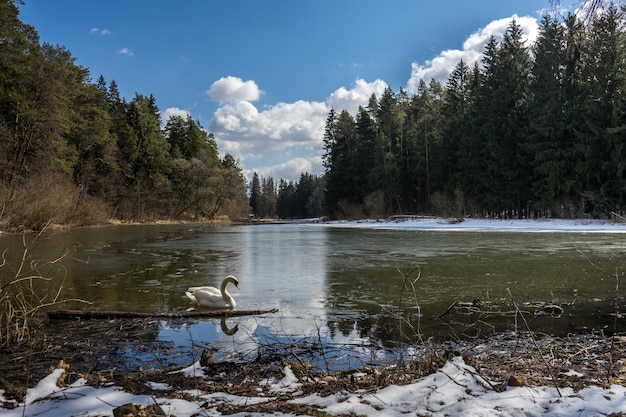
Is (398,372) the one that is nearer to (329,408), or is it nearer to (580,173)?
(329,408)

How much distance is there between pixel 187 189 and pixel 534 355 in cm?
6098

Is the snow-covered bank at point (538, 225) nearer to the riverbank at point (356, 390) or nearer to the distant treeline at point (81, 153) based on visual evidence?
the riverbank at point (356, 390)

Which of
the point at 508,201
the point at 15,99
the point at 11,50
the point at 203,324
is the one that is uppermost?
the point at 11,50

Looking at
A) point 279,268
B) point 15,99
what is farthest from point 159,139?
point 279,268

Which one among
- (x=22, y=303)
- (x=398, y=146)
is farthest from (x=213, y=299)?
(x=398, y=146)

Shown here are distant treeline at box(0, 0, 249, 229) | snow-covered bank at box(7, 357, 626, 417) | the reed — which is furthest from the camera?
distant treeline at box(0, 0, 249, 229)

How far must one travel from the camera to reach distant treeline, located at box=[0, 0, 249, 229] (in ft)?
90.9

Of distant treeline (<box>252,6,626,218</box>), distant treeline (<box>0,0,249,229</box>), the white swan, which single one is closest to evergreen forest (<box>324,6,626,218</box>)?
distant treeline (<box>252,6,626,218</box>)

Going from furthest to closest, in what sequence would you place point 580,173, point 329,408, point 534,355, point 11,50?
point 580,173
point 11,50
point 534,355
point 329,408

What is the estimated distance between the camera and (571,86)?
32906mm

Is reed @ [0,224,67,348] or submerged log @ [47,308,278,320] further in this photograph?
submerged log @ [47,308,278,320]

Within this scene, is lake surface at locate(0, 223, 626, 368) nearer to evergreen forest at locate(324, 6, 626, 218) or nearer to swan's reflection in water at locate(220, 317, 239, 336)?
swan's reflection in water at locate(220, 317, 239, 336)

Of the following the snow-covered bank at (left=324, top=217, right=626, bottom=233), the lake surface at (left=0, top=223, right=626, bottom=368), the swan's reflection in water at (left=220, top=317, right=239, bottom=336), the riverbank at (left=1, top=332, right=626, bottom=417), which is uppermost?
the snow-covered bank at (left=324, top=217, right=626, bottom=233)

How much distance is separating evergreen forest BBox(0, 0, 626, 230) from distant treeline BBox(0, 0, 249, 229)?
0.47 feet
